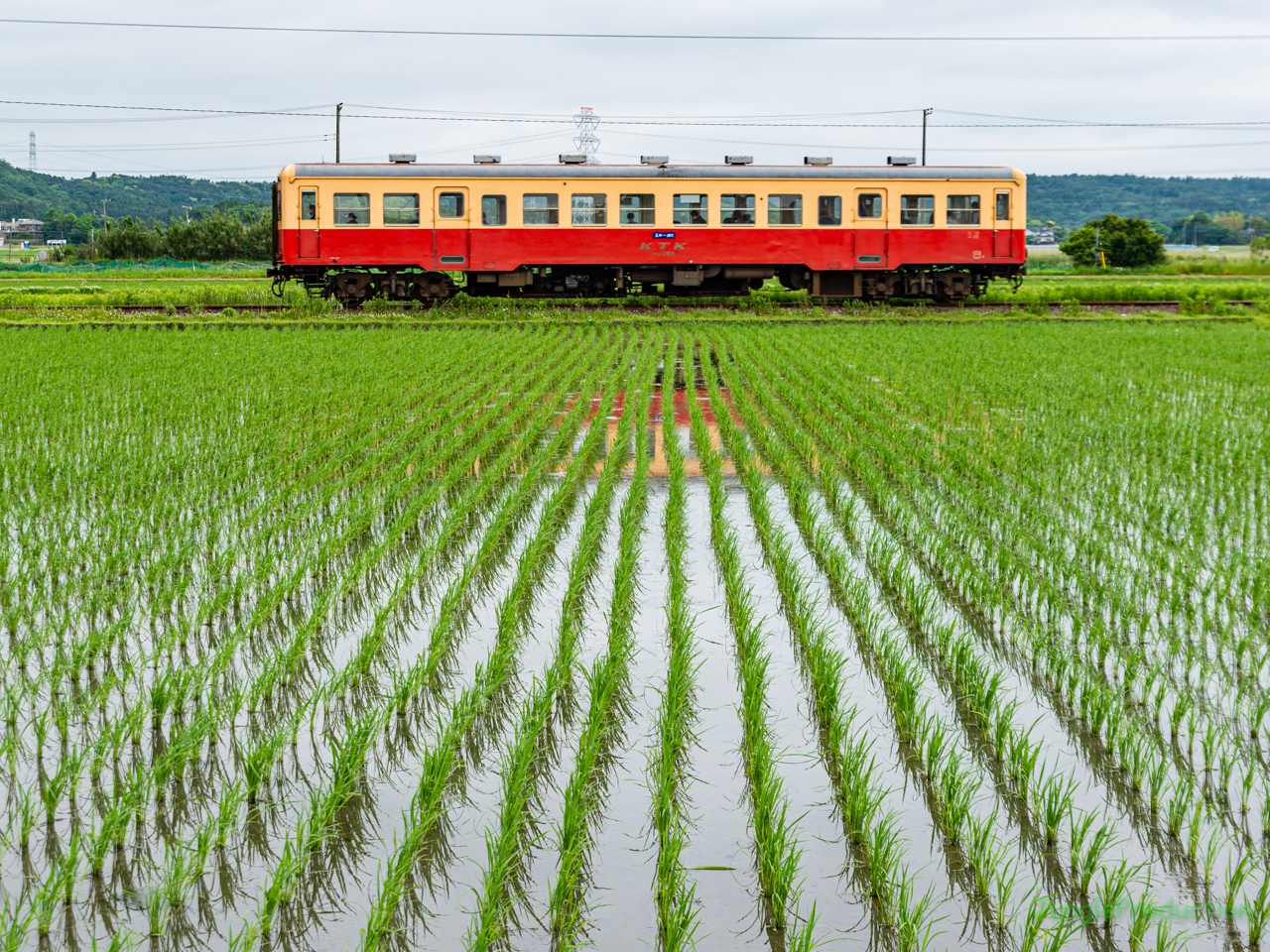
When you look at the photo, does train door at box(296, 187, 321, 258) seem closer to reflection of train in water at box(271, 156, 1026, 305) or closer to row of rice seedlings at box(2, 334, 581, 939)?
reflection of train in water at box(271, 156, 1026, 305)

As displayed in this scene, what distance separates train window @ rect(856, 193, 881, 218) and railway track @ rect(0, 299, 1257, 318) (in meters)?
2.44

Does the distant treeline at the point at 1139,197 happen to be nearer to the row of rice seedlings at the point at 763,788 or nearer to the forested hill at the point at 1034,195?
the forested hill at the point at 1034,195

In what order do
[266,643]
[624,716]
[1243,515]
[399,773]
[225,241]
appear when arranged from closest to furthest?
[399,773], [624,716], [266,643], [1243,515], [225,241]

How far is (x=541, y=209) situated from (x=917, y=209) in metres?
7.51

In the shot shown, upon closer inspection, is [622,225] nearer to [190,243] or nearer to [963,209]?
[963,209]

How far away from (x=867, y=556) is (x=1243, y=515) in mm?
2554

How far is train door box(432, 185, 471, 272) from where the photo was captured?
75.5 ft

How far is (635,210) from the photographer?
23453 mm

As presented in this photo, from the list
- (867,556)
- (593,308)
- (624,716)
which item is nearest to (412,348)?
(593,308)

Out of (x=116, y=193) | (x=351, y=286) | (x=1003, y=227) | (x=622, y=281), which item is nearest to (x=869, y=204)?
(x=1003, y=227)

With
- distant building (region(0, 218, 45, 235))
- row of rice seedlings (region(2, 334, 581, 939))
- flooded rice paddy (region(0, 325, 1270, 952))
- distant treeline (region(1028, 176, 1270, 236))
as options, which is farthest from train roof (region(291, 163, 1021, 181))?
distant treeline (region(1028, 176, 1270, 236))

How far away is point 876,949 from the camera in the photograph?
9.79 ft

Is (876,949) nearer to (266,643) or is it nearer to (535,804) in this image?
(535,804)

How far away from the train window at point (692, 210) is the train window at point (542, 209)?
91.0 inches
